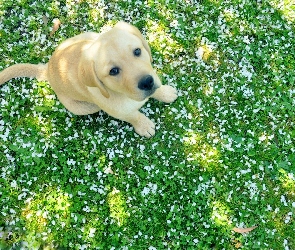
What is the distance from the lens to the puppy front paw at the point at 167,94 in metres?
6.09

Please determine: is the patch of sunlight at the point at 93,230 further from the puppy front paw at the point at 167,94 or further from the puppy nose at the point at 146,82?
the puppy nose at the point at 146,82

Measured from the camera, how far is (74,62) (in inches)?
195

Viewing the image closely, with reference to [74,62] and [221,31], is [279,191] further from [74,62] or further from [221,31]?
[74,62]

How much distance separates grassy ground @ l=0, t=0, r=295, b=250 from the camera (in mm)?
5801

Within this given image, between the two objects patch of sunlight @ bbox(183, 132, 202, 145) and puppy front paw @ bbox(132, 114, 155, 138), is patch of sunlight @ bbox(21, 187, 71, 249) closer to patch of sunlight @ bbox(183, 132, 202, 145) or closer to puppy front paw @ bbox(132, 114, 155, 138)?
puppy front paw @ bbox(132, 114, 155, 138)

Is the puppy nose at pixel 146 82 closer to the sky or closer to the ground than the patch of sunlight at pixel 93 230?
closer to the sky

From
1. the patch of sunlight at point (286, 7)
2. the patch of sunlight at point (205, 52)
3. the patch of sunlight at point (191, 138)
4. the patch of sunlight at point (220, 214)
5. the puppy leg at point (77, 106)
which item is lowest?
the patch of sunlight at point (220, 214)

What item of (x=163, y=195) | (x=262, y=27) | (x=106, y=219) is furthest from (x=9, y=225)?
(x=262, y=27)

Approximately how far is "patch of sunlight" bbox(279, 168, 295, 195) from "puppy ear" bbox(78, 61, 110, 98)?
3049mm

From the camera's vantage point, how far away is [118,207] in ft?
19.4

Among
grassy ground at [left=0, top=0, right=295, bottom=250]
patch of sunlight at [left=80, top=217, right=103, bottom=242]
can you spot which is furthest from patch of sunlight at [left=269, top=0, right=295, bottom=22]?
patch of sunlight at [left=80, top=217, right=103, bottom=242]

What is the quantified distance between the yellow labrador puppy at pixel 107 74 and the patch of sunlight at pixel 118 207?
1.03 m

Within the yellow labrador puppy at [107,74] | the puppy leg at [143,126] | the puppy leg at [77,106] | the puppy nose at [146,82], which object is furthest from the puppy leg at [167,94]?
the puppy nose at [146,82]

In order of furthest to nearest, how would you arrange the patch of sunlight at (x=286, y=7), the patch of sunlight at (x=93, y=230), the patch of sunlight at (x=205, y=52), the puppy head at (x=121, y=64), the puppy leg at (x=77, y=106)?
the patch of sunlight at (x=286, y=7), the patch of sunlight at (x=205, y=52), the patch of sunlight at (x=93, y=230), the puppy leg at (x=77, y=106), the puppy head at (x=121, y=64)
